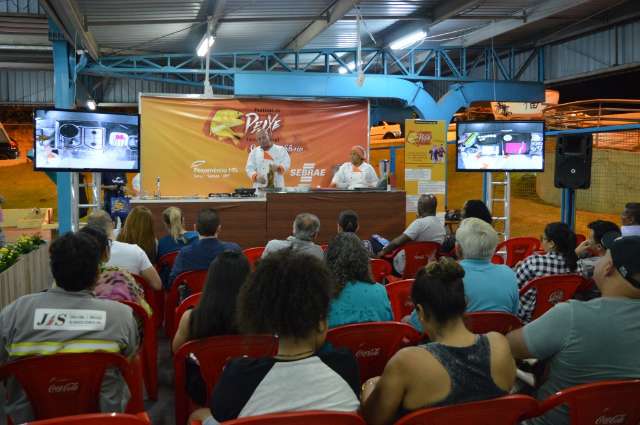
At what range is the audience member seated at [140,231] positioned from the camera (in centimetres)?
475

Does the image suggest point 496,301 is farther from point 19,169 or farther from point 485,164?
point 19,169

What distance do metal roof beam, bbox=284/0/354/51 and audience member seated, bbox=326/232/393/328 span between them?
5.86 metres

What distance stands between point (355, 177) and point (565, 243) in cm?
548

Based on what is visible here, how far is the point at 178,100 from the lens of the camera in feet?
33.1

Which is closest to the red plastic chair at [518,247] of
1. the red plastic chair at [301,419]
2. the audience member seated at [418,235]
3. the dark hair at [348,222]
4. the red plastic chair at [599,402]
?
the audience member seated at [418,235]

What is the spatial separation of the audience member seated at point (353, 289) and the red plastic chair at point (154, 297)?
1483 millimetres

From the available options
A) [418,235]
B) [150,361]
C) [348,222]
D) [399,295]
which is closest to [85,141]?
[348,222]

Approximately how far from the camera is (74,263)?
7.63ft

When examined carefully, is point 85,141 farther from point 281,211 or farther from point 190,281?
point 190,281

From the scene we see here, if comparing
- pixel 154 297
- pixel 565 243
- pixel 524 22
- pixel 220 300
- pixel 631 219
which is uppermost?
pixel 524 22

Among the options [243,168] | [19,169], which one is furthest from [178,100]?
[19,169]

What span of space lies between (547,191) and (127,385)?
13.9 m

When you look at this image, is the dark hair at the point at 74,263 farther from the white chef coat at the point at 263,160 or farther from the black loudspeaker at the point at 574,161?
the white chef coat at the point at 263,160

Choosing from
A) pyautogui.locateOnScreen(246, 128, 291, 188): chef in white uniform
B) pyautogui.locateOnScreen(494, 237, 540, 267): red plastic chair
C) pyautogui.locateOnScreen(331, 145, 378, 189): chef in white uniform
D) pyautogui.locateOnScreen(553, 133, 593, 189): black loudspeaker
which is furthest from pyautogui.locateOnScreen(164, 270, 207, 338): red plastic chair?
pyautogui.locateOnScreen(331, 145, 378, 189): chef in white uniform
